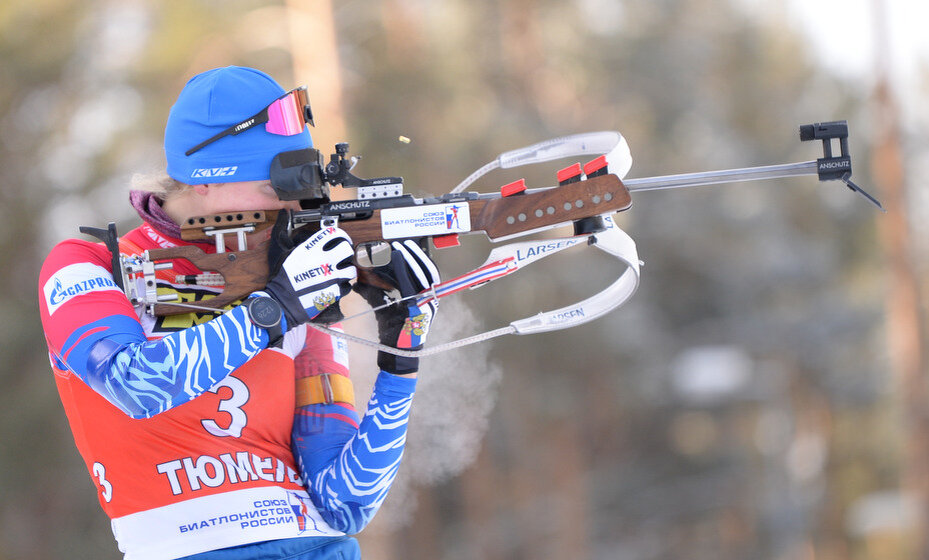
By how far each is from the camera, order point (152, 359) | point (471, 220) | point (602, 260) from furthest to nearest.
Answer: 1. point (602, 260)
2. point (471, 220)
3. point (152, 359)

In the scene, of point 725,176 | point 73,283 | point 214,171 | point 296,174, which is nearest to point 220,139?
point 214,171

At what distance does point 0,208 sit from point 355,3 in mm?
5579

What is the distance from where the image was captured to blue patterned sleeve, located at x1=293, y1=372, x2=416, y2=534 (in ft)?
8.20

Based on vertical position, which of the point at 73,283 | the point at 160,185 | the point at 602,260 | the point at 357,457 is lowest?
the point at 602,260

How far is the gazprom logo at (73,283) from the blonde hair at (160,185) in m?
0.36

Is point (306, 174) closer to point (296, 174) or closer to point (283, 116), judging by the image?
point (296, 174)

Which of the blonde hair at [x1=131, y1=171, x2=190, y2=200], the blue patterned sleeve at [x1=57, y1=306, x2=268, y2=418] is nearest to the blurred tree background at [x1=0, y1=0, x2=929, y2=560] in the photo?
the blonde hair at [x1=131, y1=171, x2=190, y2=200]

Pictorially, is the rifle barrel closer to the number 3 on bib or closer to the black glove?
the black glove

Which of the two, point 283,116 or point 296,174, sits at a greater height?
point 283,116

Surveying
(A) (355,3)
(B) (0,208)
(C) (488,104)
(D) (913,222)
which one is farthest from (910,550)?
(B) (0,208)

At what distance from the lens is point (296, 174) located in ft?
8.36

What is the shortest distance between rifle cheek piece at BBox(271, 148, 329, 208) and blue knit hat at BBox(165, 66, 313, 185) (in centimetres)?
3

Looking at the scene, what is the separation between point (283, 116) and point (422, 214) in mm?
459

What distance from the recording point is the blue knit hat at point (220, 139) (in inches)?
100
